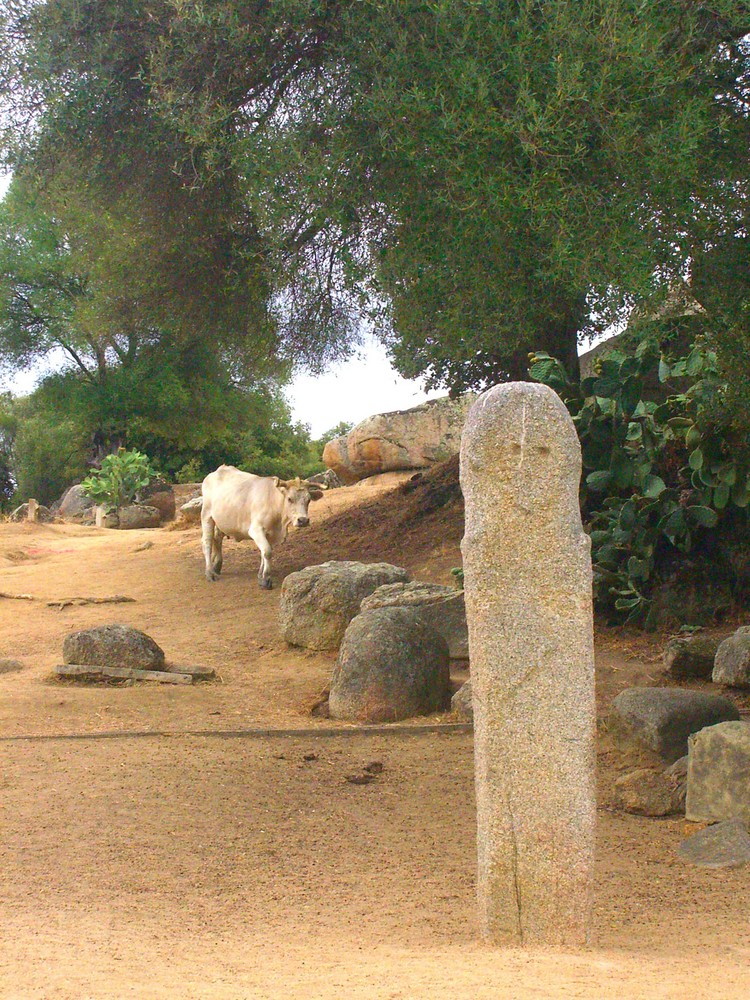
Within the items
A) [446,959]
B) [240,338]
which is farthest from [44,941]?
[240,338]

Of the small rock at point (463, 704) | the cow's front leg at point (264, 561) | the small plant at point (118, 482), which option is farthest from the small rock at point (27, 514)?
the small rock at point (463, 704)

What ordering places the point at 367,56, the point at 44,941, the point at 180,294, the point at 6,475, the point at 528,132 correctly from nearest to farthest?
1. the point at 44,941
2. the point at 528,132
3. the point at 367,56
4. the point at 180,294
5. the point at 6,475

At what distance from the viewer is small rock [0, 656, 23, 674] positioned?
416 inches

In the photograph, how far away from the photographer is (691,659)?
367 inches

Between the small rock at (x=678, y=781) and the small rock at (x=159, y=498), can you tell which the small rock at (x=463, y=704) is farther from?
the small rock at (x=159, y=498)

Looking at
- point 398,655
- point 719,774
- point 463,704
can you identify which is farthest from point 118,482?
point 719,774

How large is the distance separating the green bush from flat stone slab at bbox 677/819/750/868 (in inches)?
185

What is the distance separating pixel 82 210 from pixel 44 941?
8631 mm

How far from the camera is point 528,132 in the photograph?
7.03m

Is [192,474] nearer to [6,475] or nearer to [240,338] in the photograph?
[6,475]

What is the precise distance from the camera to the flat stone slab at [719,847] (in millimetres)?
5699

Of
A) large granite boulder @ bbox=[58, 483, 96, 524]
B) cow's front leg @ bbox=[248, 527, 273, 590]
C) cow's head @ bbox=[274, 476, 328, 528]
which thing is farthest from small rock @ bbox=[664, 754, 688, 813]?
large granite boulder @ bbox=[58, 483, 96, 524]

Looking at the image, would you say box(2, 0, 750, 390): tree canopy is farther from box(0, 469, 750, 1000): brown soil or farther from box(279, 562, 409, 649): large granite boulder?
box(0, 469, 750, 1000): brown soil

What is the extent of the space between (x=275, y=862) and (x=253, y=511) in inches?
417
